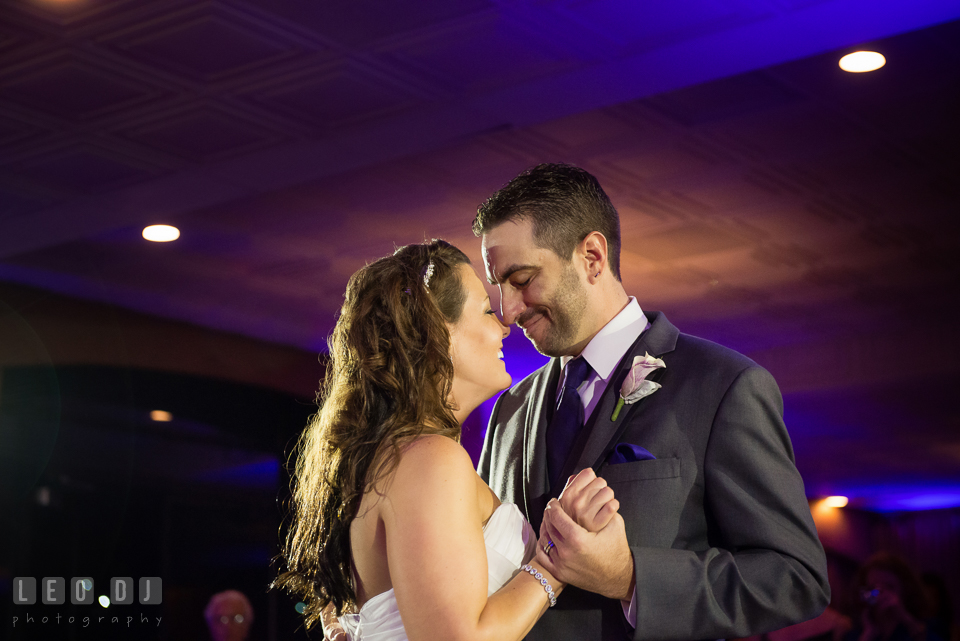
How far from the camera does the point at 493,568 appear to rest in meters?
1.97

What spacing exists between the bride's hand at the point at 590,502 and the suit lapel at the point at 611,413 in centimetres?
16

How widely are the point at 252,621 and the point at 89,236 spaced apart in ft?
14.6

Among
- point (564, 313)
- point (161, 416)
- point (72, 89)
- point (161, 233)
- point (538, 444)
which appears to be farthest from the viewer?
point (161, 416)

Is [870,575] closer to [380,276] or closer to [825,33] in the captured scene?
[825,33]

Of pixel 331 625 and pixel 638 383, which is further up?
pixel 638 383

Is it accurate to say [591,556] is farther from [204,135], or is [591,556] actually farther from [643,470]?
[204,135]

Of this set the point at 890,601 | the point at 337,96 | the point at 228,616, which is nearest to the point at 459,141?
the point at 337,96

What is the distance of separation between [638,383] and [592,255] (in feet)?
1.52

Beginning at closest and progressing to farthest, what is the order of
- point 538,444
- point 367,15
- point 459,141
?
point 538,444 < point 367,15 < point 459,141

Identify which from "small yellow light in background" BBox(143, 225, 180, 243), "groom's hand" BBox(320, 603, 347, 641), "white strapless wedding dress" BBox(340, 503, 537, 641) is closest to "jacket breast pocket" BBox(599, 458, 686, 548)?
"white strapless wedding dress" BBox(340, 503, 537, 641)

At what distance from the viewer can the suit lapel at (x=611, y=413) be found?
2016 mm

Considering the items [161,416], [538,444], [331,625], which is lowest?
[331,625]

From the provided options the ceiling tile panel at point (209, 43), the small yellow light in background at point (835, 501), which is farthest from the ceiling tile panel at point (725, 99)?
the small yellow light in background at point (835, 501)

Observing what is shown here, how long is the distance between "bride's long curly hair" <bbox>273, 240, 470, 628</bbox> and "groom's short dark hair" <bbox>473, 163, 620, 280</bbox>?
0.36 meters
